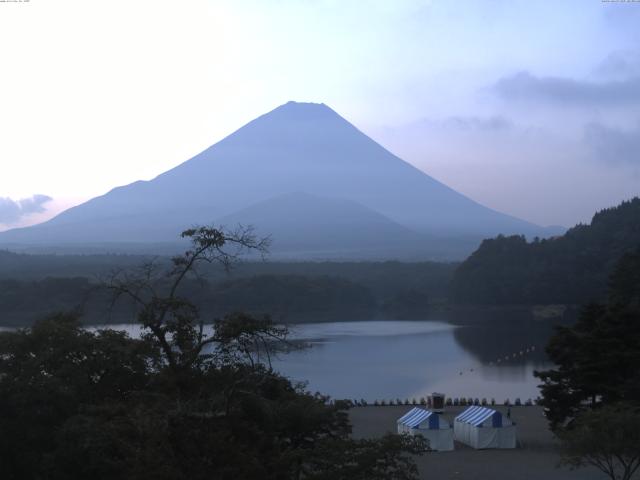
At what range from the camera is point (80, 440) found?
17.1 ft

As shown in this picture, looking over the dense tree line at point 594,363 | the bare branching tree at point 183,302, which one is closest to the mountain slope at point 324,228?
the dense tree line at point 594,363

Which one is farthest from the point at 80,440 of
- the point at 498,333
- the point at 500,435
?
the point at 498,333

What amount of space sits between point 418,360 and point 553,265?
18608 millimetres

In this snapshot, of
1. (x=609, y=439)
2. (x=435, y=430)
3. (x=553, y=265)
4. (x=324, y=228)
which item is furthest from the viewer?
(x=324, y=228)

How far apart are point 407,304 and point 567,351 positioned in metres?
28.3

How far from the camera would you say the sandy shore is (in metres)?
8.42

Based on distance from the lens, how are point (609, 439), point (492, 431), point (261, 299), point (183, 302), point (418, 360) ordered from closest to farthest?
1. point (183, 302)
2. point (609, 439)
3. point (492, 431)
4. point (418, 360)
5. point (261, 299)

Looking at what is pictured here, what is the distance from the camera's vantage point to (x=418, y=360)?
2062cm

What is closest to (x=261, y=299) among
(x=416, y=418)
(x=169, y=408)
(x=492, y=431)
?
(x=416, y=418)

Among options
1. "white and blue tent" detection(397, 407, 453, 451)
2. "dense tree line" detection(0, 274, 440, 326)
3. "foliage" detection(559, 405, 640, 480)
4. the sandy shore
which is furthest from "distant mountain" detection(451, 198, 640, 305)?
"foliage" detection(559, 405, 640, 480)

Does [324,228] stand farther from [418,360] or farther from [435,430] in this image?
[435,430]

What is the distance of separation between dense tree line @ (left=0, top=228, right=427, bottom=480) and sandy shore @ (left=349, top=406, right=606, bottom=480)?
99.9 inches

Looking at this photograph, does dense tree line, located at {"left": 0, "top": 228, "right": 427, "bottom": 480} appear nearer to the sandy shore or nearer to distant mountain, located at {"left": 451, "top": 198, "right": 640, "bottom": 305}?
the sandy shore

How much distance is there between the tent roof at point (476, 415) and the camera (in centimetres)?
994
